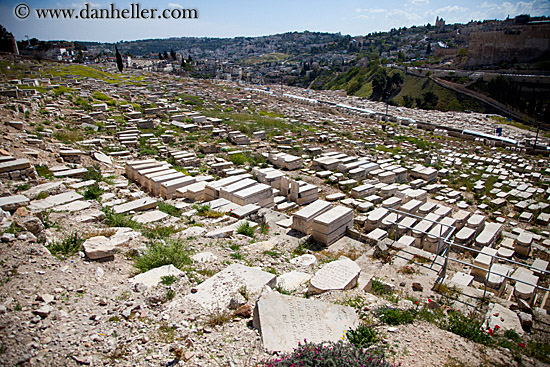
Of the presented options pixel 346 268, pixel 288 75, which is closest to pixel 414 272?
pixel 346 268

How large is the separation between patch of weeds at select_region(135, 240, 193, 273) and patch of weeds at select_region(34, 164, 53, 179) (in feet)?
16.4

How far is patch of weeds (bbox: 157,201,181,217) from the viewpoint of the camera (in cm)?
764

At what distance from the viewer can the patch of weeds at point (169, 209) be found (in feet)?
25.1

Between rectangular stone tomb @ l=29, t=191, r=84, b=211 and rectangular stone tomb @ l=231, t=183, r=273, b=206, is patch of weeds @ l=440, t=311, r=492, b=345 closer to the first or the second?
rectangular stone tomb @ l=231, t=183, r=273, b=206

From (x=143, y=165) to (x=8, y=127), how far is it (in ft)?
17.0

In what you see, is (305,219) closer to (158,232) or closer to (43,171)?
(158,232)

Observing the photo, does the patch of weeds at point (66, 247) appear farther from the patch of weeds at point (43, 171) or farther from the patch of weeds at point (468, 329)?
the patch of weeds at point (468, 329)

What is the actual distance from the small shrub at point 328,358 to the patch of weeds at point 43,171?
26.8 feet

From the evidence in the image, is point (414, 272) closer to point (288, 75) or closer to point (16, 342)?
point (16, 342)

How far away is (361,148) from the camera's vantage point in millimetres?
18703

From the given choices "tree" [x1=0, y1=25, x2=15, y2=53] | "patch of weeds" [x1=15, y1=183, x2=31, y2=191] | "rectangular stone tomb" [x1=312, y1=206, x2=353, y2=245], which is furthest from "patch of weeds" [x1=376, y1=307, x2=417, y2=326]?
"tree" [x1=0, y1=25, x2=15, y2=53]

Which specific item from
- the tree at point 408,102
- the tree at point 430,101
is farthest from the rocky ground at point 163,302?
the tree at point 408,102

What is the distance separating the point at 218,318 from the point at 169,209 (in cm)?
448

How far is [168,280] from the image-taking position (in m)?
4.44
